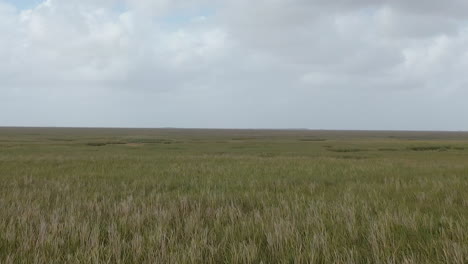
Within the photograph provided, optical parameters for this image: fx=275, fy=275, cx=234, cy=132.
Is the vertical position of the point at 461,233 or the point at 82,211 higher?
the point at 461,233

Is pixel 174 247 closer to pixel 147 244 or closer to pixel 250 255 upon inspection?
pixel 147 244

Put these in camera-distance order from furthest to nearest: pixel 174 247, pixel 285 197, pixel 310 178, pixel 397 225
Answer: pixel 310 178
pixel 285 197
pixel 397 225
pixel 174 247

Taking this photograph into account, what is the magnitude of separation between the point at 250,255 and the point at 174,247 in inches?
40.5

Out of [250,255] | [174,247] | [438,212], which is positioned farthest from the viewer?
Result: [438,212]

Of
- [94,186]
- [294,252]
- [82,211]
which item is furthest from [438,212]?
[94,186]

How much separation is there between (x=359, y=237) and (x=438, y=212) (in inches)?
105

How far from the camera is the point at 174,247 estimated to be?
364cm

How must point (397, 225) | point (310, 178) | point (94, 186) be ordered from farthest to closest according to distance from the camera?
point (310, 178) < point (94, 186) < point (397, 225)

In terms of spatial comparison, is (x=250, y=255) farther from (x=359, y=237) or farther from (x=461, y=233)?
(x=461, y=233)

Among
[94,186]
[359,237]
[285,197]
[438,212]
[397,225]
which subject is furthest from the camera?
[94,186]

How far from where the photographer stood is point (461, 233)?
379 cm

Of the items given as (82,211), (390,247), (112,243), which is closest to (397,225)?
(390,247)

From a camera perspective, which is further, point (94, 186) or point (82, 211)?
point (94, 186)

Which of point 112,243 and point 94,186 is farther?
point 94,186
